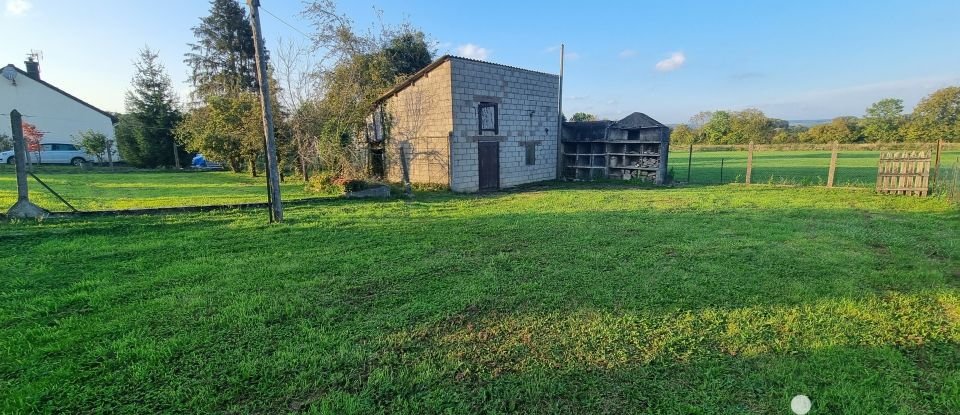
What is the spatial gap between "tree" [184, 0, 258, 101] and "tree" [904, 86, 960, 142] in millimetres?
52146

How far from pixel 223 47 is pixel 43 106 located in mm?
11267

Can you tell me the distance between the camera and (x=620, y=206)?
9.48 m

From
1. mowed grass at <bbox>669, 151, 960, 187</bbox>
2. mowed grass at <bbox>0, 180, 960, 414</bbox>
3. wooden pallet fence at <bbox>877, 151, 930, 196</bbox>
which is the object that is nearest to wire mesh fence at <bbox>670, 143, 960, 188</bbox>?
mowed grass at <bbox>669, 151, 960, 187</bbox>

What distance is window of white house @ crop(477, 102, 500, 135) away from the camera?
13.6m

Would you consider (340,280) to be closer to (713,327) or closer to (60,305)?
(60,305)

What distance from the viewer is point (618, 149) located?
15.7m

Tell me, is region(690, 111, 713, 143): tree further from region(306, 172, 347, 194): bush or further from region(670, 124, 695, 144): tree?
region(306, 172, 347, 194): bush

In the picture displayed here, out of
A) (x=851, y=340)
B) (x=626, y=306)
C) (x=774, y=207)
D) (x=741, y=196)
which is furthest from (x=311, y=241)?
(x=741, y=196)

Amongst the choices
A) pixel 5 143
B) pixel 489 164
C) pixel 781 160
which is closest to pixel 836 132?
pixel 781 160

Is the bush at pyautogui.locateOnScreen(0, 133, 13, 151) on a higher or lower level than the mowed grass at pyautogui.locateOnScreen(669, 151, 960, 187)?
higher

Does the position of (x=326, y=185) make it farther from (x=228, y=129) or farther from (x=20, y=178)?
(x=228, y=129)

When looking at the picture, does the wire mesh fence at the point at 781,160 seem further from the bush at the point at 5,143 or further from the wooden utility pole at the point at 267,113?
the bush at the point at 5,143

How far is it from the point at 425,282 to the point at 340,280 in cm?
90

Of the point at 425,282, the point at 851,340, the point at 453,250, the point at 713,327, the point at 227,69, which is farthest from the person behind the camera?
the point at 227,69
